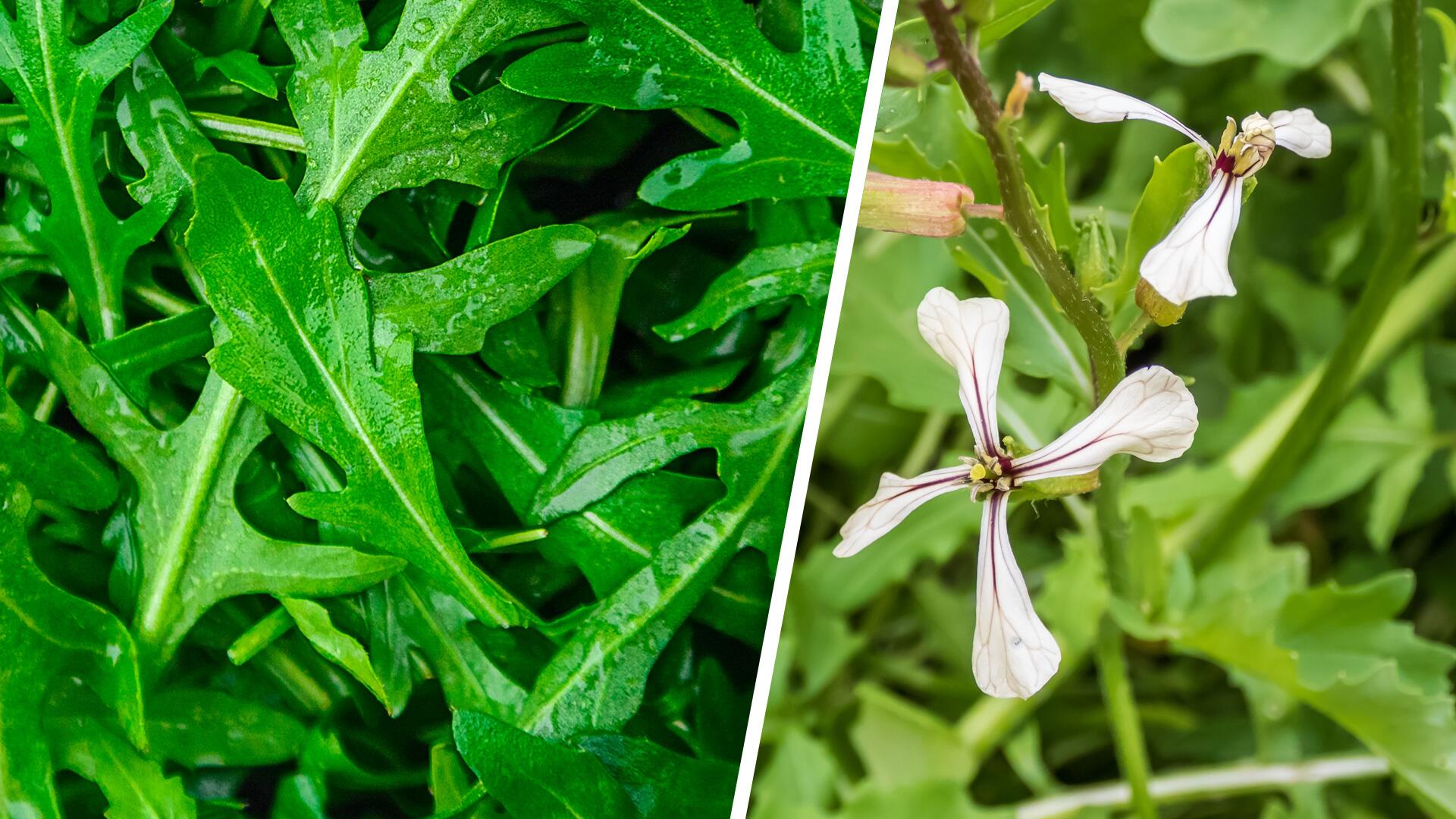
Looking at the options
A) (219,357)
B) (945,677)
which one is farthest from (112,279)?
(945,677)

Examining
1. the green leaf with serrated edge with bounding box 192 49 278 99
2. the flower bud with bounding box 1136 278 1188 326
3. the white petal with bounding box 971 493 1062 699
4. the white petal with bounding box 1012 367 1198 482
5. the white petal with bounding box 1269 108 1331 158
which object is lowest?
the white petal with bounding box 971 493 1062 699

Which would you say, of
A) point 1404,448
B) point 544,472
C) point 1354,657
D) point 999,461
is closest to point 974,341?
point 999,461

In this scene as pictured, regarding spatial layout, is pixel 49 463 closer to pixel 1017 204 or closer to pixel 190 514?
pixel 190 514

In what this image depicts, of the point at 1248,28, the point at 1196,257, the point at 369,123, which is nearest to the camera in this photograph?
the point at 1196,257

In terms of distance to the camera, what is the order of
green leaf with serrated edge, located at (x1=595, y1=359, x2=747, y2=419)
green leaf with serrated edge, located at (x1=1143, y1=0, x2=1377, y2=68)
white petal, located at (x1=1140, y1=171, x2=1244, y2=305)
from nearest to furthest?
white petal, located at (x1=1140, y1=171, x2=1244, y2=305), green leaf with serrated edge, located at (x1=595, y1=359, x2=747, y2=419), green leaf with serrated edge, located at (x1=1143, y1=0, x2=1377, y2=68)

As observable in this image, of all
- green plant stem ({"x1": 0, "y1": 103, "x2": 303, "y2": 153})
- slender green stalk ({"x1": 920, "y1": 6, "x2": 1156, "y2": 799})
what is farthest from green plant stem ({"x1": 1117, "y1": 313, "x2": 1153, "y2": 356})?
green plant stem ({"x1": 0, "y1": 103, "x2": 303, "y2": 153})

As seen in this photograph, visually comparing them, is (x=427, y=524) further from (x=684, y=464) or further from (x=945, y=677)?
(x=945, y=677)

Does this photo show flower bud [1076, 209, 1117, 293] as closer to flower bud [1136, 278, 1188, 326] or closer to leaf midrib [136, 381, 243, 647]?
flower bud [1136, 278, 1188, 326]
